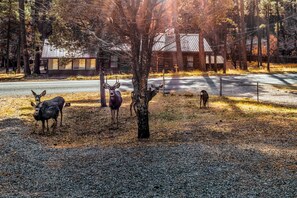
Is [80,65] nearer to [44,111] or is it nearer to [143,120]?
[44,111]

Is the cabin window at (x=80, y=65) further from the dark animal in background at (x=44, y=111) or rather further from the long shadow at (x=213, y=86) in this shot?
the dark animal in background at (x=44, y=111)

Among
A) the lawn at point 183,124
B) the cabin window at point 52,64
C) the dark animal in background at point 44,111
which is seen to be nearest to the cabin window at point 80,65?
the cabin window at point 52,64

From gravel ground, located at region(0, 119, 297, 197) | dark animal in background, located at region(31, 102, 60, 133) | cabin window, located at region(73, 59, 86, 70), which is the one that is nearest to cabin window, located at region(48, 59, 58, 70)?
cabin window, located at region(73, 59, 86, 70)

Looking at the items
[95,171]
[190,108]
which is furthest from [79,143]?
[190,108]

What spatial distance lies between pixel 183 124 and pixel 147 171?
20.3ft

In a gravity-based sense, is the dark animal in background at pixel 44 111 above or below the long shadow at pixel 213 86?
below

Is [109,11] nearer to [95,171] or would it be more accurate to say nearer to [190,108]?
[95,171]

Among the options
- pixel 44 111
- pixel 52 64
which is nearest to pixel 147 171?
pixel 44 111

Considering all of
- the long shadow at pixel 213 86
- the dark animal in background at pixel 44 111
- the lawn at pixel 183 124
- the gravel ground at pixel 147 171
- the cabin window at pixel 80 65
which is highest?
the cabin window at pixel 80 65

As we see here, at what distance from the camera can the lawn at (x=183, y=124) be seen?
12508 mm

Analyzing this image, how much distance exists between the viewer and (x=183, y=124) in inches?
599

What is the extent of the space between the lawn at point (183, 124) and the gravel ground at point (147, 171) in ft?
2.81

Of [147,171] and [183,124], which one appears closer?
[147,171]

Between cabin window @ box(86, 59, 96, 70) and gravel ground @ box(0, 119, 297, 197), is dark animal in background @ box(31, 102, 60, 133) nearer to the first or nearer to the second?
gravel ground @ box(0, 119, 297, 197)
